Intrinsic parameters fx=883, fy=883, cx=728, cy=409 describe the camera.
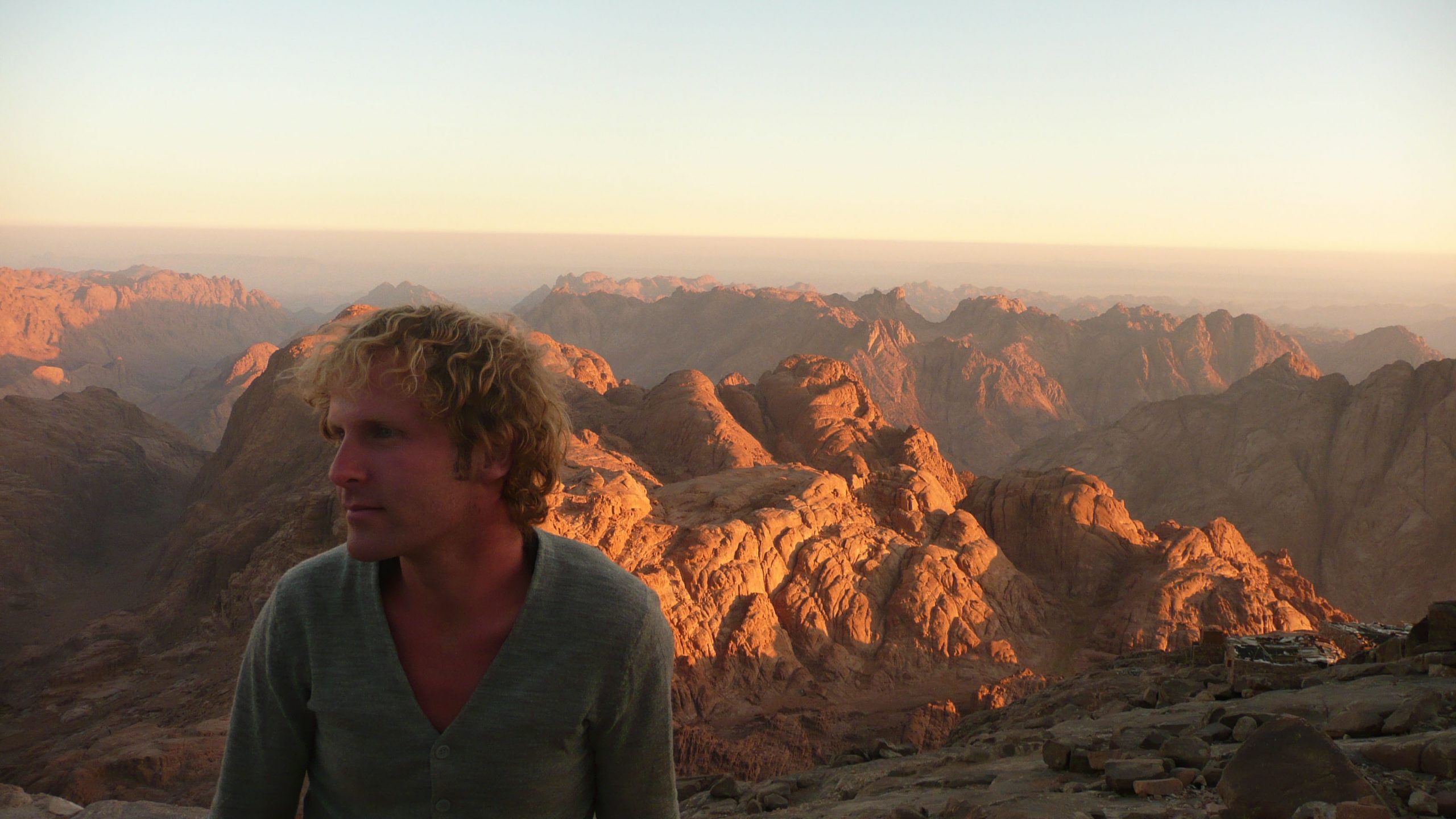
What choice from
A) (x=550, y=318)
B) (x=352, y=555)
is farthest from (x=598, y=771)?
(x=550, y=318)

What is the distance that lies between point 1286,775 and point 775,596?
51.0 feet

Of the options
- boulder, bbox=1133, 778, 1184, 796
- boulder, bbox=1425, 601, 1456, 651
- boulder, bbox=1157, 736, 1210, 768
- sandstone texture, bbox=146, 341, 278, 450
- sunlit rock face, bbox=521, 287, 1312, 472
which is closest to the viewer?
boulder, bbox=1133, 778, 1184, 796

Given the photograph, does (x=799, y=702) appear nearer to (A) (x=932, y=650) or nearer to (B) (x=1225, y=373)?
(A) (x=932, y=650)

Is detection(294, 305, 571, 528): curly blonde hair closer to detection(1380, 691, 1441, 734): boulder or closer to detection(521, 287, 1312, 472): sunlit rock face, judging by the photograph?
detection(1380, 691, 1441, 734): boulder

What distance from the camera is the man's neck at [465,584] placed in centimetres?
210

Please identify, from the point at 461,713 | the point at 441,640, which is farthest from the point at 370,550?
the point at 461,713

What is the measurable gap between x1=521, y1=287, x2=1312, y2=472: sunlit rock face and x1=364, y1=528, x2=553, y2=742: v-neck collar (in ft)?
192

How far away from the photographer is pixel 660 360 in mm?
92938

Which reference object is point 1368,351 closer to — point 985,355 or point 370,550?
point 985,355

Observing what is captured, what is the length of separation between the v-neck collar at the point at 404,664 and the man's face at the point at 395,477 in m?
0.13

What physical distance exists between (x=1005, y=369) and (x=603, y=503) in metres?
58.4

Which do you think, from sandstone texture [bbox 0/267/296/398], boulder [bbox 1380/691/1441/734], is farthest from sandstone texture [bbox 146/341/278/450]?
boulder [bbox 1380/691/1441/734]

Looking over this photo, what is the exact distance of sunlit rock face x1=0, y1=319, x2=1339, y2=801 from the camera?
56.2ft

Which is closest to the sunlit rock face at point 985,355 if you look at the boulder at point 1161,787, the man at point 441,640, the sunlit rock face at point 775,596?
the sunlit rock face at point 775,596
